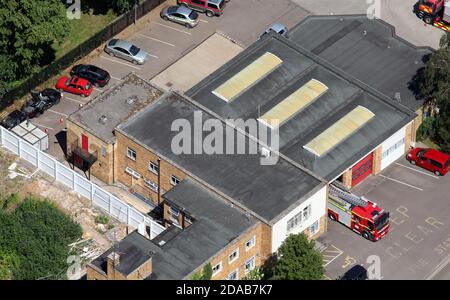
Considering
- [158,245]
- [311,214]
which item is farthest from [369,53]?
[158,245]

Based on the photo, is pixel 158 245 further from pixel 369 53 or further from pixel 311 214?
pixel 369 53

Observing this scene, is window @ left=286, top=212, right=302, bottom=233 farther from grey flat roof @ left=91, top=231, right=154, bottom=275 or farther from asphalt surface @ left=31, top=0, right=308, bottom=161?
asphalt surface @ left=31, top=0, right=308, bottom=161

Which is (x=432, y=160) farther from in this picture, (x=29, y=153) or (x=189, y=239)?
(x=29, y=153)

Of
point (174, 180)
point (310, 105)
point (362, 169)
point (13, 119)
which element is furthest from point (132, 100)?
point (362, 169)

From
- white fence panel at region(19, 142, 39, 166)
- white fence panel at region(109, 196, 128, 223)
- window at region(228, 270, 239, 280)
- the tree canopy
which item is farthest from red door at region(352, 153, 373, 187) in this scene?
white fence panel at region(19, 142, 39, 166)

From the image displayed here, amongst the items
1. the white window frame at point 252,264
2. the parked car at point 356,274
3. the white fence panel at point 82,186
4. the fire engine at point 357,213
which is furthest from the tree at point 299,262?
the white fence panel at point 82,186

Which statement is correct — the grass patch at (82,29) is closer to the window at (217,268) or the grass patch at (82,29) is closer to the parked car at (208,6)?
the parked car at (208,6)
